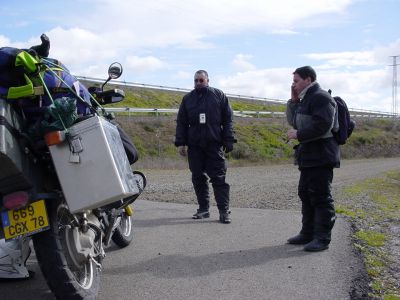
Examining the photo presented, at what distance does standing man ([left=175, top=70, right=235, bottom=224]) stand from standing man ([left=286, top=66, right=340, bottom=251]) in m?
1.73

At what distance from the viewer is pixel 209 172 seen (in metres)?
7.87

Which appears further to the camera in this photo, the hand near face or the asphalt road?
the hand near face

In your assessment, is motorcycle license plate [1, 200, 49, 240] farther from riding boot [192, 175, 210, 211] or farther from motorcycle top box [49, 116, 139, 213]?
riding boot [192, 175, 210, 211]

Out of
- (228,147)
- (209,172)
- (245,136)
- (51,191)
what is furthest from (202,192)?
(245,136)

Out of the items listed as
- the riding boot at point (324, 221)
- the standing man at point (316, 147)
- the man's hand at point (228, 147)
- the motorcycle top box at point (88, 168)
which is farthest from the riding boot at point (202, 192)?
the motorcycle top box at point (88, 168)

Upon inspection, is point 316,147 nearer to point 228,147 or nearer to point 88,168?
point 228,147

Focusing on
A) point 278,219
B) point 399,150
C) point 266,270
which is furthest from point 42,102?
point 399,150

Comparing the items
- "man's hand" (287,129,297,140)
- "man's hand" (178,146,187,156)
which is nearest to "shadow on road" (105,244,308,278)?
"man's hand" (287,129,297,140)

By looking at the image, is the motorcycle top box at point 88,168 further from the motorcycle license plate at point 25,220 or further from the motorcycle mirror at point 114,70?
the motorcycle mirror at point 114,70

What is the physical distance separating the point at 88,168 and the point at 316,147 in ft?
10.0

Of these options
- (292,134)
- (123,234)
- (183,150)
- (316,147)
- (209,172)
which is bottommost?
(123,234)

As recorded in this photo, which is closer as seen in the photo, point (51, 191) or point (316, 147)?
point (51, 191)

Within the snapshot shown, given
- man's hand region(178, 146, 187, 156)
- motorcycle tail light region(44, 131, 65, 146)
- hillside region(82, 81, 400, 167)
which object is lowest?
hillside region(82, 81, 400, 167)

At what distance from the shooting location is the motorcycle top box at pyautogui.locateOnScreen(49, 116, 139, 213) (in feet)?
12.6
